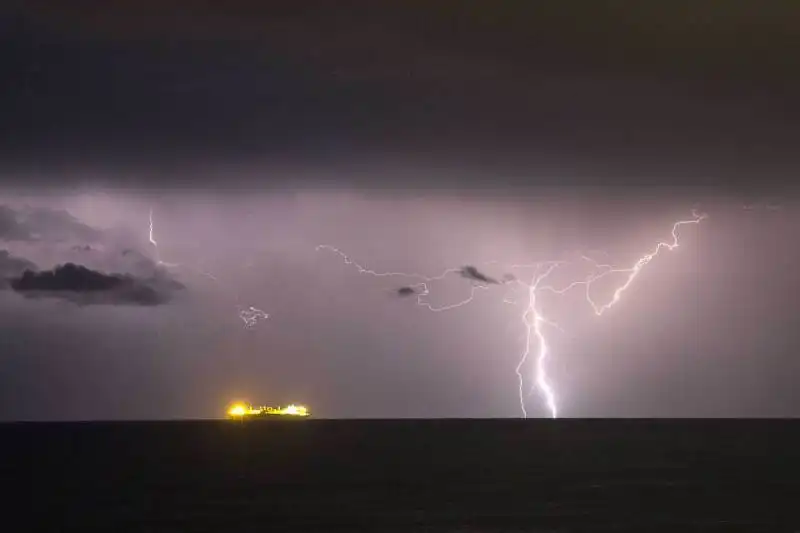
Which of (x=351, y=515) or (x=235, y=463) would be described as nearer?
(x=351, y=515)

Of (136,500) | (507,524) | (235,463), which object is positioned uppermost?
(235,463)

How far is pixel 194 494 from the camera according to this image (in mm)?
48719

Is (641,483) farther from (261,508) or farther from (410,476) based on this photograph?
(261,508)

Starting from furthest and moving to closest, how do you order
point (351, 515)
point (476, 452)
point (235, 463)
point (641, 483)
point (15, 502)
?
point (476, 452) → point (235, 463) → point (641, 483) → point (15, 502) → point (351, 515)

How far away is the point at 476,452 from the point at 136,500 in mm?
44991

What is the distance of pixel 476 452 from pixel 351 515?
4904 cm

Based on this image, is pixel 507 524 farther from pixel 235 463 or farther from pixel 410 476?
pixel 235 463

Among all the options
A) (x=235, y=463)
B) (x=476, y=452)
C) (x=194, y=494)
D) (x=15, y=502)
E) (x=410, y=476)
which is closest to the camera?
(x=15, y=502)

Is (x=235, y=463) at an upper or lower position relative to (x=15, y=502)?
upper

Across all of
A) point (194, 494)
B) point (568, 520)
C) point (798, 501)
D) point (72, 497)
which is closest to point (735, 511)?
point (798, 501)

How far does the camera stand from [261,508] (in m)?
41.9

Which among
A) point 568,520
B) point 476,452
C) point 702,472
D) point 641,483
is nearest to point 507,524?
point 568,520

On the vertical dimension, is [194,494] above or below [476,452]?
below

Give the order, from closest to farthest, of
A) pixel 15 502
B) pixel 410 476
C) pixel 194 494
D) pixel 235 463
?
pixel 15 502, pixel 194 494, pixel 410 476, pixel 235 463
